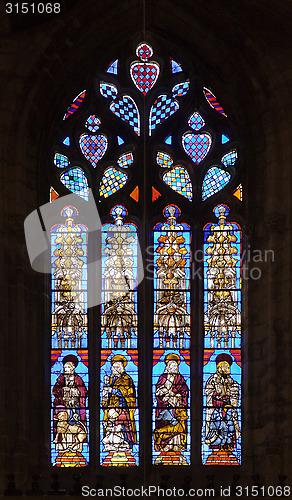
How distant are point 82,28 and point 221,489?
6487 mm

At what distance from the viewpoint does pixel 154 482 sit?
20.9 meters

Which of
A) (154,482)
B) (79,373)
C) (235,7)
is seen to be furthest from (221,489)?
(235,7)

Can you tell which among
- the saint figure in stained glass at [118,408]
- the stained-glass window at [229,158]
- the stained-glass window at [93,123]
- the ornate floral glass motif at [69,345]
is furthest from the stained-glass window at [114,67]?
the saint figure in stained glass at [118,408]

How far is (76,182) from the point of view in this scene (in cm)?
2228

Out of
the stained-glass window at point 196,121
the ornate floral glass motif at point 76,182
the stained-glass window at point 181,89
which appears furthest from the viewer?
Answer: the stained-glass window at point 181,89

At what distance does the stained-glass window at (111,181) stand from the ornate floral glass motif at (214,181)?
110 centimetres

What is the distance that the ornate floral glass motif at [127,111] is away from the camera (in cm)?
2258

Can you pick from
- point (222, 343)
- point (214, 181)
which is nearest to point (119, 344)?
point (222, 343)

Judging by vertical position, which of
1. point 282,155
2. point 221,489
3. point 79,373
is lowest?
point 221,489

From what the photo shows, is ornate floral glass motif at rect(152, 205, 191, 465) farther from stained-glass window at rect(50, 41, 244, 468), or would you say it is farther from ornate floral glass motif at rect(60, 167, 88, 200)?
ornate floral glass motif at rect(60, 167, 88, 200)

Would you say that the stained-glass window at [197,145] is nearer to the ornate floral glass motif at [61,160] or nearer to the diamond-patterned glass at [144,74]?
the diamond-patterned glass at [144,74]

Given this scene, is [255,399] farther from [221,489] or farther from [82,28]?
[82,28]

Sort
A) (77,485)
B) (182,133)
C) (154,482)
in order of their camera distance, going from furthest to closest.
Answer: (182,133) < (154,482) < (77,485)

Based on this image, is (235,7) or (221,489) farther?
(235,7)
